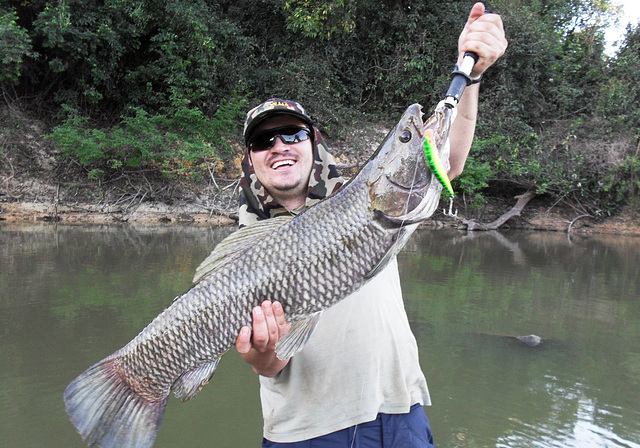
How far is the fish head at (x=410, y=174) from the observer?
1726 millimetres

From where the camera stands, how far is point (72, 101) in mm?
15969

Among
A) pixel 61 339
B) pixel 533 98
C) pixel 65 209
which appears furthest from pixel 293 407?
pixel 533 98

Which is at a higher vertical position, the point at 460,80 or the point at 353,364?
the point at 460,80

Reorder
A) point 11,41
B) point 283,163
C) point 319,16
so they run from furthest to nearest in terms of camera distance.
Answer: point 319,16, point 11,41, point 283,163

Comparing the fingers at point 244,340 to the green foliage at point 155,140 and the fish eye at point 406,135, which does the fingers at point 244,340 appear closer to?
the fish eye at point 406,135

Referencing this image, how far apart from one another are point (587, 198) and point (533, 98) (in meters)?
4.42

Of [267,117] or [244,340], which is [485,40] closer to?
[267,117]

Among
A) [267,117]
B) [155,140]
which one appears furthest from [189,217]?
[267,117]

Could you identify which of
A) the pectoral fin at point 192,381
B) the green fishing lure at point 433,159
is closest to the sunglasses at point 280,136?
the green fishing lure at point 433,159

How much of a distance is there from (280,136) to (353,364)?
1021 mm

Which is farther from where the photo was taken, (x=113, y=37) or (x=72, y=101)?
(x=72, y=101)

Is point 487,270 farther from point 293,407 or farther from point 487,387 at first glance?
point 293,407

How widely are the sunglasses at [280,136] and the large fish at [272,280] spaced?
17.5 inches

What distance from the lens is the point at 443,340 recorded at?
17.8 feet
